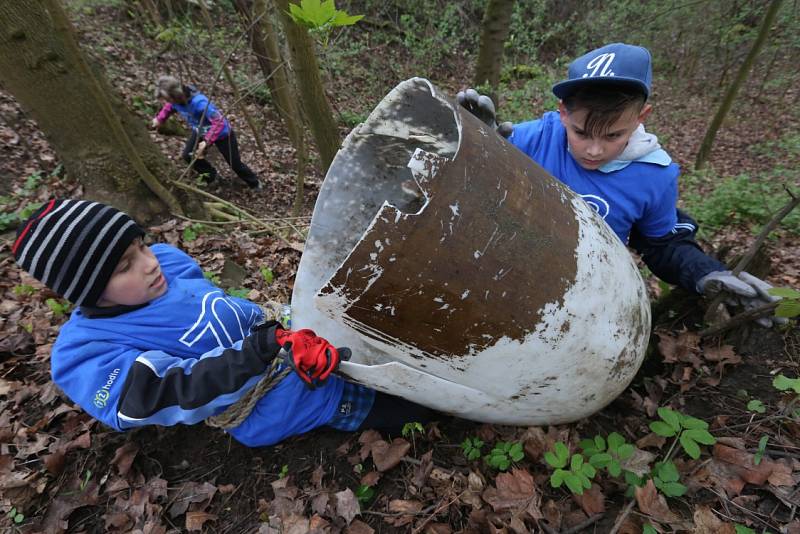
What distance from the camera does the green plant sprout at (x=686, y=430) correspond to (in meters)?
1.43

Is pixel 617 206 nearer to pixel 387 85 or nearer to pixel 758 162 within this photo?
pixel 387 85

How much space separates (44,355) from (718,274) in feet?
12.8

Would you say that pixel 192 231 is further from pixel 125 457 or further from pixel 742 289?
pixel 742 289

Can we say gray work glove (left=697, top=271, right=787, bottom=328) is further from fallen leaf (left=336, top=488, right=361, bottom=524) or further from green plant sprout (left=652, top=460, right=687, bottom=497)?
fallen leaf (left=336, top=488, right=361, bottom=524)

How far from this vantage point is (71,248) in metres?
1.46

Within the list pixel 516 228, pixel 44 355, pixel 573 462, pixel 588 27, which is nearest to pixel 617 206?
pixel 516 228

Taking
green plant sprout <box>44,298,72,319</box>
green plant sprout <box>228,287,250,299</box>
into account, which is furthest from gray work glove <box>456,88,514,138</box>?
green plant sprout <box>44,298,72,319</box>

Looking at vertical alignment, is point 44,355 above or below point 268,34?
below

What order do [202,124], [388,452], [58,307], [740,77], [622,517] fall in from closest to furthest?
[622,517], [388,452], [58,307], [202,124], [740,77]

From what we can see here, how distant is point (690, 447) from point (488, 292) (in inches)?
38.9

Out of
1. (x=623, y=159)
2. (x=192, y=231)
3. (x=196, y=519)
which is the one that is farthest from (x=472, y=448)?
Answer: (x=192, y=231)

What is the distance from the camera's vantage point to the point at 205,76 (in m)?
9.59

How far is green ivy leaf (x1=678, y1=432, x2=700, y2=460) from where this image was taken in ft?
4.61

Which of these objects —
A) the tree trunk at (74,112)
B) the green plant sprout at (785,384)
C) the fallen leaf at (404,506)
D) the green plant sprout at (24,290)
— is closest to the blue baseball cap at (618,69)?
the green plant sprout at (785,384)
